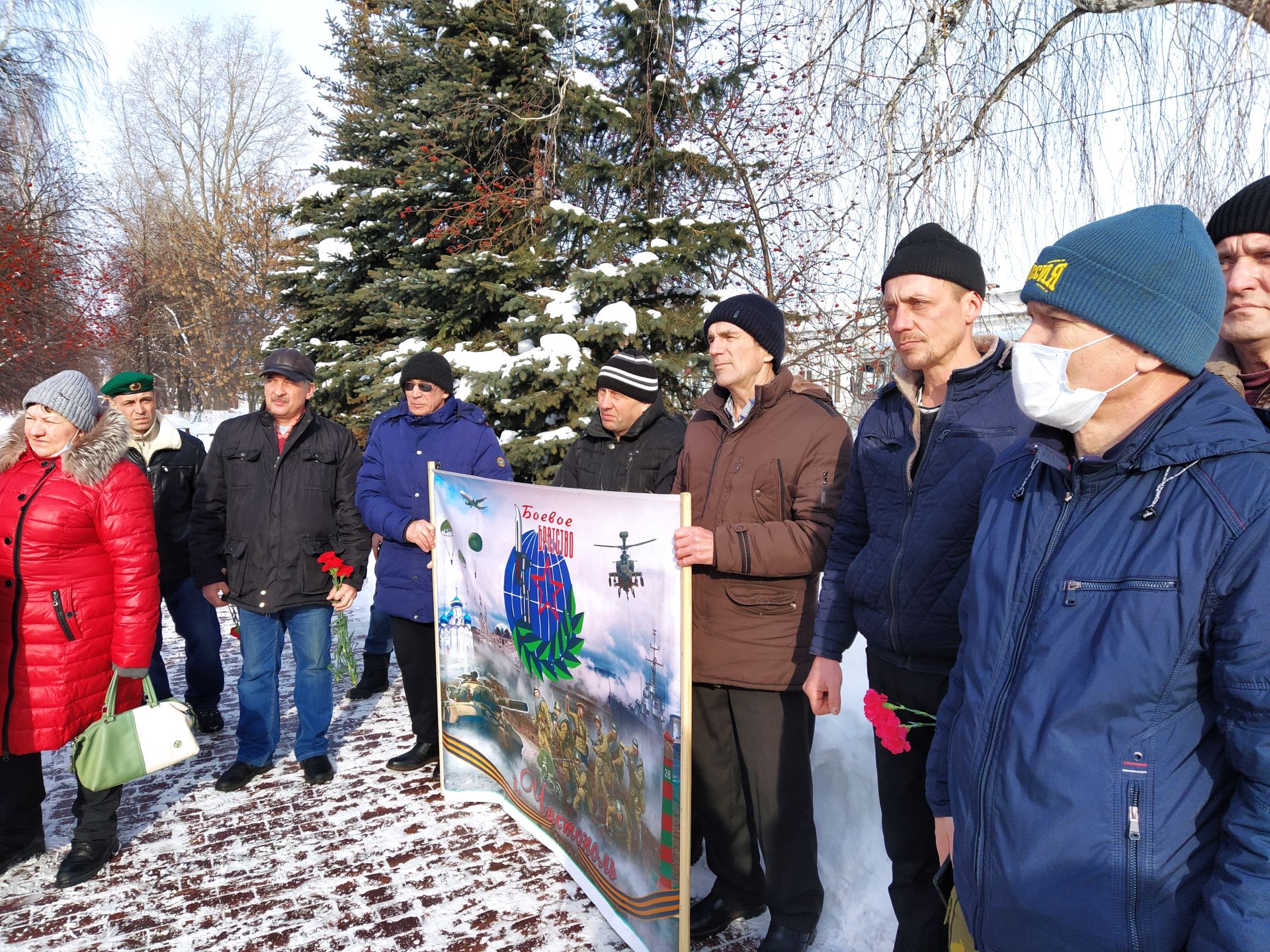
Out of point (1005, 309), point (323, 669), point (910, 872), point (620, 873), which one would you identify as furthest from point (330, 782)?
point (1005, 309)

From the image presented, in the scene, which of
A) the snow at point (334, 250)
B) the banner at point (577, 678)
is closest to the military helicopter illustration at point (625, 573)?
the banner at point (577, 678)

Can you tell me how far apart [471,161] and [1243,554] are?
394 inches

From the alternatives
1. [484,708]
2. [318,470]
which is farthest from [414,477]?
[484,708]

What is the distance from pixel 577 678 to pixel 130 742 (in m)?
2.14

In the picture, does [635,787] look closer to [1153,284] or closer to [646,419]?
[646,419]

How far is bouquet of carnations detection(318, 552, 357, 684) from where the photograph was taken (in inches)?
174

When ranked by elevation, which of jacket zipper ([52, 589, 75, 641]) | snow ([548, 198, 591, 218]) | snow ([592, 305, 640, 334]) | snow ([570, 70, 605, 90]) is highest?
snow ([570, 70, 605, 90])

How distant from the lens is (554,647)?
3324mm

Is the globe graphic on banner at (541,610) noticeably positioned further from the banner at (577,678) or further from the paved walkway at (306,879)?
the paved walkway at (306,879)

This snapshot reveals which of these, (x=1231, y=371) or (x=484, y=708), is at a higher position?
(x=1231, y=371)

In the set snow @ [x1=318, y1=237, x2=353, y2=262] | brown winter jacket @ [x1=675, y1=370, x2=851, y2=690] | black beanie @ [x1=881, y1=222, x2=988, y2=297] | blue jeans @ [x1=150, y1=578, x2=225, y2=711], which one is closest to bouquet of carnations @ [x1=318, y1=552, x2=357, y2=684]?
blue jeans @ [x1=150, y1=578, x2=225, y2=711]

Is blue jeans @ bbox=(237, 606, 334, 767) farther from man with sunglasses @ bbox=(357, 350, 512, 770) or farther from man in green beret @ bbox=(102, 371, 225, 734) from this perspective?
man in green beret @ bbox=(102, 371, 225, 734)

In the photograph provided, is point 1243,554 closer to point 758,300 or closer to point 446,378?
point 758,300

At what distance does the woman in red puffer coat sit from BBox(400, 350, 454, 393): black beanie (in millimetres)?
1422
